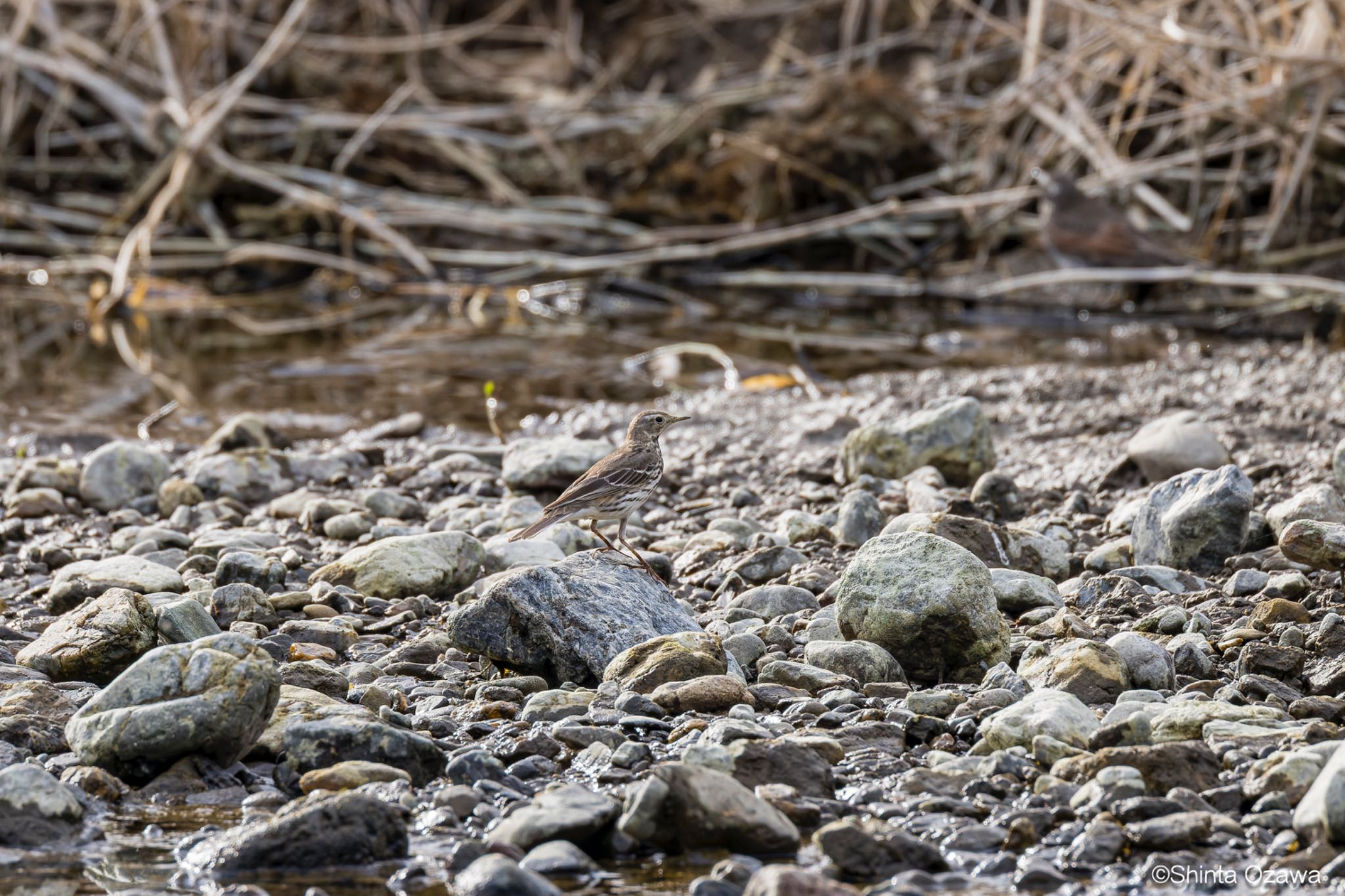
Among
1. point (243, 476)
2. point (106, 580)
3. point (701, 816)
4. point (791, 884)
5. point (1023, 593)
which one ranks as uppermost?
point (791, 884)

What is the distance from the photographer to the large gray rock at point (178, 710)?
12.0ft

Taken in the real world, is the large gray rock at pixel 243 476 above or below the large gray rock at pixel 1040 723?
below

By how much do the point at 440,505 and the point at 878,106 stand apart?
7.06 m

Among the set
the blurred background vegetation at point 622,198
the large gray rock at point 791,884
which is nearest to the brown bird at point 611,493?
the large gray rock at point 791,884

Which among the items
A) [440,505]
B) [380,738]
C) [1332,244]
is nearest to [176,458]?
[440,505]

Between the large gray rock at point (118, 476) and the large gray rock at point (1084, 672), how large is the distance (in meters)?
4.15

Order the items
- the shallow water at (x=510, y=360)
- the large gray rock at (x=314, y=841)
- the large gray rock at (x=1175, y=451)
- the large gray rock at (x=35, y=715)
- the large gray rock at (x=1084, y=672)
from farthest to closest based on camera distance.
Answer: the shallow water at (x=510, y=360)
the large gray rock at (x=1175, y=451)
the large gray rock at (x=1084, y=672)
the large gray rock at (x=35, y=715)
the large gray rock at (x=314, y=841)

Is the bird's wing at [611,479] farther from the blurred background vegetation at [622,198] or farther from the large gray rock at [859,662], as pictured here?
the blurred background vegetation at [622,198]

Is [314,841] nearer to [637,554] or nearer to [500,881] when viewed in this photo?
[500,881]

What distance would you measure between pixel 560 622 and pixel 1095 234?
6.67m

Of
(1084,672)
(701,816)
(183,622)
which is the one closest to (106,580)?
(183,622)

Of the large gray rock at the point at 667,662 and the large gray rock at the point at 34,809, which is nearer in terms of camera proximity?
the large gray rock at the point at 34,809

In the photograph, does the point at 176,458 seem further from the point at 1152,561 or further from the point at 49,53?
the point at 49,53

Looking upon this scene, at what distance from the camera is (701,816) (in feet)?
10.8
